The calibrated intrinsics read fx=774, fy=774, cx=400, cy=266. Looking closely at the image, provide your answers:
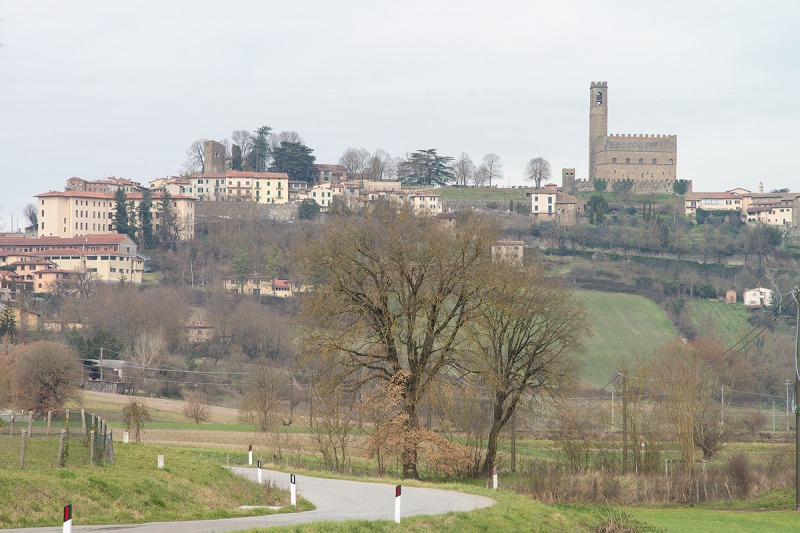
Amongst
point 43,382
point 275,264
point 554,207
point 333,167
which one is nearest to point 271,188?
point 333,167

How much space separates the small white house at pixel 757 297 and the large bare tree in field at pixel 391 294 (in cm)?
11032

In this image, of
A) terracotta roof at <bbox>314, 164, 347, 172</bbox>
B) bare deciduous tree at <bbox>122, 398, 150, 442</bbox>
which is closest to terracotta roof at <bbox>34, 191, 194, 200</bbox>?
terracotta roof at <bbox>314, 164, 347, 172</bbox>

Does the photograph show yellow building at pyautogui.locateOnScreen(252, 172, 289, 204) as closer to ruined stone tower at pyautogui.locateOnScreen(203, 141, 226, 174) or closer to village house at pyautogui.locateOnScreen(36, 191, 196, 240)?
village house at pyautogui.locateOnScreen(36, 191, 196, 240)

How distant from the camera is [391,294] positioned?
84.3 ft

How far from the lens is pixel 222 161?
17975 centimetres

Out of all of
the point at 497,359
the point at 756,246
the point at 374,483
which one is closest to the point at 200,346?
the point at 497,359

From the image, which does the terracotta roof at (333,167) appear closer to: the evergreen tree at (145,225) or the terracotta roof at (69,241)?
the evergreen tree at (145,225)

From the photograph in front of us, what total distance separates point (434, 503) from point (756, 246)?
145114mm

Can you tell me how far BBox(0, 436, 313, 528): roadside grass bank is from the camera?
38.5ft

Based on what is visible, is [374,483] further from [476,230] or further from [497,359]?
[497,359]

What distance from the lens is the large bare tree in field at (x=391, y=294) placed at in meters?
24.5

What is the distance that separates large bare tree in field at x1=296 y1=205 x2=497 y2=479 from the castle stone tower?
17000 centimetres

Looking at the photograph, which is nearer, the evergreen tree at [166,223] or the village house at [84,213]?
the village house at [84,213]

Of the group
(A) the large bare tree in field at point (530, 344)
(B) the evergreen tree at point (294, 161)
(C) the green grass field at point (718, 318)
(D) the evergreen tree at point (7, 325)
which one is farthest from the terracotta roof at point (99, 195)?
(A) the large bare tree in field at point (530, 344)
